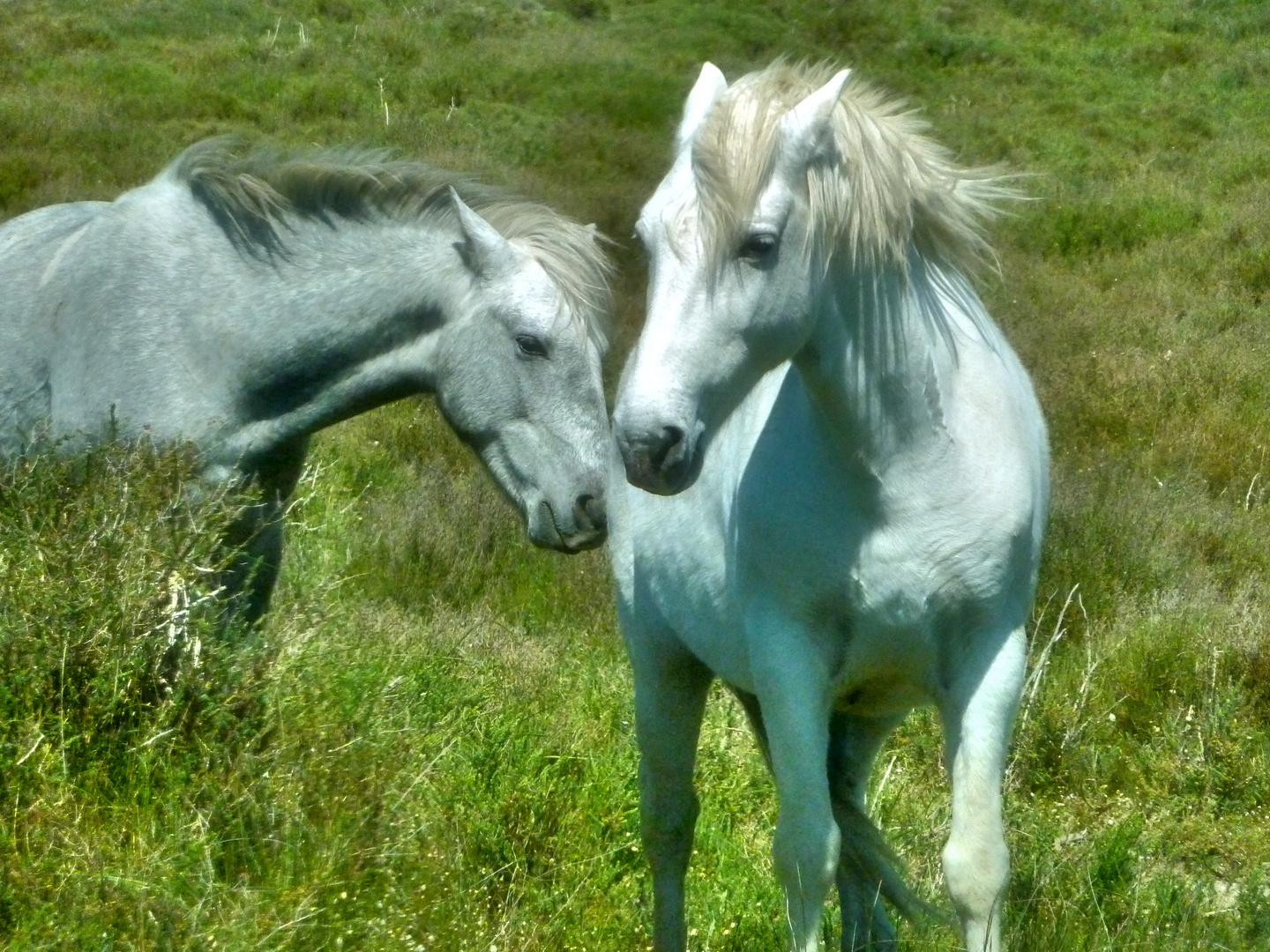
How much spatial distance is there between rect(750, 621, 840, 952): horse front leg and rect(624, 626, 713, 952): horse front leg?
3.03ft

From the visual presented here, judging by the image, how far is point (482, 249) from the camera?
4.45m

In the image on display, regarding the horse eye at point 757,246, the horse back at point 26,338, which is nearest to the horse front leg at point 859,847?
the horse eye at point 757,246

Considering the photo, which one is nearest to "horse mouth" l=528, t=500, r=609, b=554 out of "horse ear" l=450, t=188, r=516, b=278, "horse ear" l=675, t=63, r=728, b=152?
"horse ear" l=450, t=188, r=516, b=278

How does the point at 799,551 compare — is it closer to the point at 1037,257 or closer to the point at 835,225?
the point at 835,225

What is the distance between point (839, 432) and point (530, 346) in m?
1.58

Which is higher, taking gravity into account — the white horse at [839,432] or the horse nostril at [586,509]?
the white horse at [839,432]

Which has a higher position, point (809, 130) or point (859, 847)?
point (809, 130)

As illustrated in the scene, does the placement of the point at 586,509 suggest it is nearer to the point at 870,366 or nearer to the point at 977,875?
the point at 870,366

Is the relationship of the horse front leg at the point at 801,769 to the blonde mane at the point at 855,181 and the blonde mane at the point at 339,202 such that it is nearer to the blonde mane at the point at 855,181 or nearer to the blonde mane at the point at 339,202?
the blonde mane at the point at 855,181

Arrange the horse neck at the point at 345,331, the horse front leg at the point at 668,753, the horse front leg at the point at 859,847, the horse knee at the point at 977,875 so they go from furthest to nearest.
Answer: the horse neck at the point at 345,331
the horse front leg at the point at 668,753
the horse front leg at the point at 859,847
the horse knee at the point at 977,875

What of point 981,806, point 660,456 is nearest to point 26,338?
point 660,456

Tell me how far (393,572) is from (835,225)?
4343mm

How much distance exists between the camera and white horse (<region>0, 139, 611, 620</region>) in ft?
14.4

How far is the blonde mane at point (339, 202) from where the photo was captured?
4.61m
